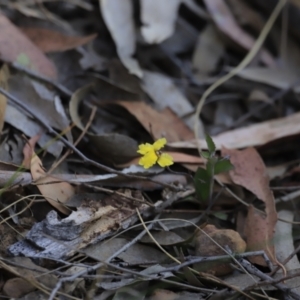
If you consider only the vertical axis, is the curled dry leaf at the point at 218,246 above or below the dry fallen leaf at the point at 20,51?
below

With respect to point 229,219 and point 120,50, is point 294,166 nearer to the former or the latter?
point 229,219

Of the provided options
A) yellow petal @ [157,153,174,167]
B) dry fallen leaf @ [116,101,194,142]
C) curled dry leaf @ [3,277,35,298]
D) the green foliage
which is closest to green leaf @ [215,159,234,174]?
the green foliage

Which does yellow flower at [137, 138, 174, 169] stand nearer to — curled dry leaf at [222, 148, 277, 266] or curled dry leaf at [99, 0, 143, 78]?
curled dry leaf at [222, 148, 277, 266]

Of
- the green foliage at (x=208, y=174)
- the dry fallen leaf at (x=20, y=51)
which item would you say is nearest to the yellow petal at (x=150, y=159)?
the green foliage at (x=208, y=174)

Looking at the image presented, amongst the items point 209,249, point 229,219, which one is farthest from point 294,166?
point 209,249

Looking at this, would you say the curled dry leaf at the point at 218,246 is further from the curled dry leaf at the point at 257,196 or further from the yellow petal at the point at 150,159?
the yellow petal at the point at 150,159

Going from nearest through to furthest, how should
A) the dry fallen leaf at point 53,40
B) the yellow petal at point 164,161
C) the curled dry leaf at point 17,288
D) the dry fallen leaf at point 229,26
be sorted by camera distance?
the curled dry leaf at point 17,288 < the yellow petal at point 164,161 < the dry fallen leaf at point 53,40 < the dry fallen leaf at point 229,26

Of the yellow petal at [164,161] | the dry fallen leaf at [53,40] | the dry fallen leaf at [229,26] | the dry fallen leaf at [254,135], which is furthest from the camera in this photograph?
the dry fallen leaf at [229,26]

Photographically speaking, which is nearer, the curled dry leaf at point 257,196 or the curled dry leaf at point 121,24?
the curled dry leaf at point 257,196
